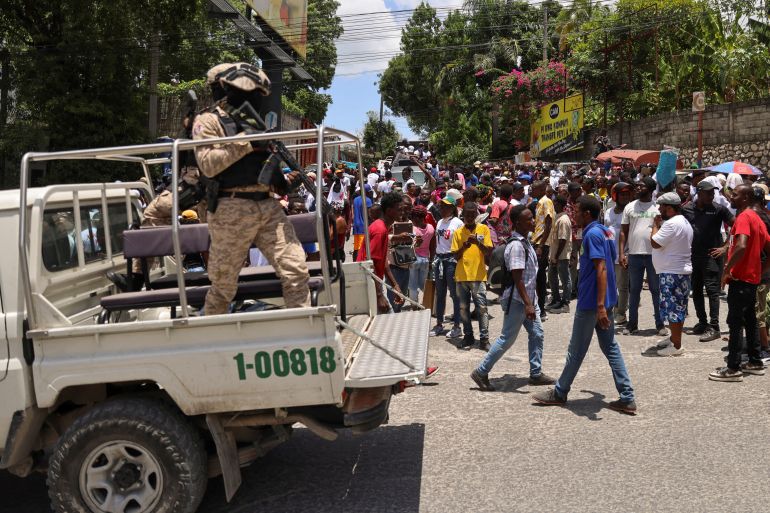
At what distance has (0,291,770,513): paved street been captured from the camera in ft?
14.7

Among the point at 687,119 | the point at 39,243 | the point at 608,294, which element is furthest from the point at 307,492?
the point at 687,119

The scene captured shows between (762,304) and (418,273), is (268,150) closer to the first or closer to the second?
(418,273)

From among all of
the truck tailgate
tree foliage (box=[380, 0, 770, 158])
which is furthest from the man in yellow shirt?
tree foliage (box=[380, 0, 770, 158])

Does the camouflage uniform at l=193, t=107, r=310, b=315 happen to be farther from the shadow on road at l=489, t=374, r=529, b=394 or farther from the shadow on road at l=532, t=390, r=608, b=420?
the shadow on road at l=489, t=374, r=529, b=394

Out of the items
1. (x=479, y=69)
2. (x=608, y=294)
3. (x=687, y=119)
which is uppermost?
(x=479, y=69)

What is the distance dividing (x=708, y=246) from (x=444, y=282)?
9.69 ft

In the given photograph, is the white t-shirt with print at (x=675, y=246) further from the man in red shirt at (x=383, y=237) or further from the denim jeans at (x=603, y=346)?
the man in red shirt at (x=383, y=237)

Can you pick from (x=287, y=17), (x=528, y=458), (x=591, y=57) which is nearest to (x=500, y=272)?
(x=528, y=458)

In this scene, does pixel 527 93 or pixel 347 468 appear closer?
pixel 347 468

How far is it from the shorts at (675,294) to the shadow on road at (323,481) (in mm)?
3437

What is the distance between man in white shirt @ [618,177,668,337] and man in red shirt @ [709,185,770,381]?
5.81 feet

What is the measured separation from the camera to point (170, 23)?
2412 cm

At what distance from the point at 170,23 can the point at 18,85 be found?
496 centimetres

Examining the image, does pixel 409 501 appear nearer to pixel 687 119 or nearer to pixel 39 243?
pixel 39 243
